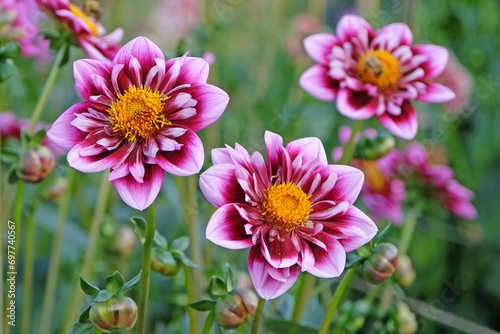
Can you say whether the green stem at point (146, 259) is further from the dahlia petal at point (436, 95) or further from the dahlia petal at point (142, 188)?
the dahlia petal at point (436, 95)

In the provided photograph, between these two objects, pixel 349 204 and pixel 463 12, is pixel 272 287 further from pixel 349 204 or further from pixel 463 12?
pixel 463 12

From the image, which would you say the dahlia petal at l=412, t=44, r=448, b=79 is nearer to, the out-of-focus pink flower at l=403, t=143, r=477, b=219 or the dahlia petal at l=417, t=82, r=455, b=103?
the dahlia petal at l=417, t=82, r=455, b=103

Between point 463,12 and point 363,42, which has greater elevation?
point 363,42

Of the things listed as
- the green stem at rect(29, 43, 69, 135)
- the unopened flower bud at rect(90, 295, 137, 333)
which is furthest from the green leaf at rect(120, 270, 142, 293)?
the green stem at rect(29, 43, 69, 135)

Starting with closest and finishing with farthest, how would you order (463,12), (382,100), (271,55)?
(382,100), (271,55), (463,12)

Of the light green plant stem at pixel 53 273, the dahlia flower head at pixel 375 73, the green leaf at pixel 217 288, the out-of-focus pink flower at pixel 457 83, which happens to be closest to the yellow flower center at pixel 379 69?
the dahlia flower head at pixel 375 73

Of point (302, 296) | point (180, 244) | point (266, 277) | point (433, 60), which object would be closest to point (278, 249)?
point (266, 277)

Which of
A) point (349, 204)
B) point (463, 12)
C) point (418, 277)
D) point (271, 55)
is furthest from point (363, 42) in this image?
point (463, 12)

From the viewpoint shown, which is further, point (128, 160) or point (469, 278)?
point (469, 278)
